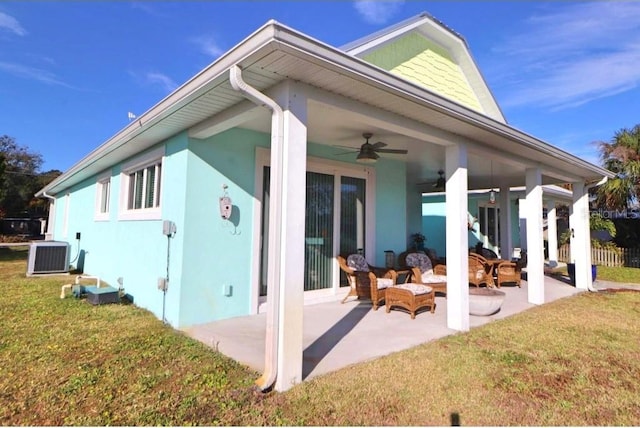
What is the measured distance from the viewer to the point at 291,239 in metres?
3.24

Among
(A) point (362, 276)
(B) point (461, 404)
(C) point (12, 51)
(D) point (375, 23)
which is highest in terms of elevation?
(C) point (12, 51)

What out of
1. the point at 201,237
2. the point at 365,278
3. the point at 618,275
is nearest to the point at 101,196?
the point at 201,237

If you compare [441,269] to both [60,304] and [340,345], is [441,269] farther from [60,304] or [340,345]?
[60,304]

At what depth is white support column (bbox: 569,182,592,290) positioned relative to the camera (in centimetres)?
911

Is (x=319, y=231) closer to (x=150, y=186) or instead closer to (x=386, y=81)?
(x=150, y=186)

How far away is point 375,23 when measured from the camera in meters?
6.91

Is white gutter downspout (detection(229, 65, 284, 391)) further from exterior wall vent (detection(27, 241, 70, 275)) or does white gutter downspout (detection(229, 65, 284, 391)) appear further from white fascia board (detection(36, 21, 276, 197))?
exterior wall vent (detection(27, 241, 70, 275))

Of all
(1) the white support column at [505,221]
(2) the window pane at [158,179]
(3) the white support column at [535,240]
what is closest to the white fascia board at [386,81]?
(3) the white support column at [535,240]

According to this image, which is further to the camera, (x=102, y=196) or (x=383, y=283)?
(x=102, y=196)

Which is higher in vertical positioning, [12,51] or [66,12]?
[12,51]

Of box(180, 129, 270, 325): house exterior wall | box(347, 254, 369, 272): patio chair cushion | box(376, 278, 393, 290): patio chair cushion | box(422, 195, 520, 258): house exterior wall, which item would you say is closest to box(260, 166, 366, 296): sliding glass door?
box(347, 254, 369, 272): patio chair cushion

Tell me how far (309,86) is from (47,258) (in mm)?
10649

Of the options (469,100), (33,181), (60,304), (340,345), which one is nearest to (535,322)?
(340,345)

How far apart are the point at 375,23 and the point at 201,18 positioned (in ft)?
11.2
